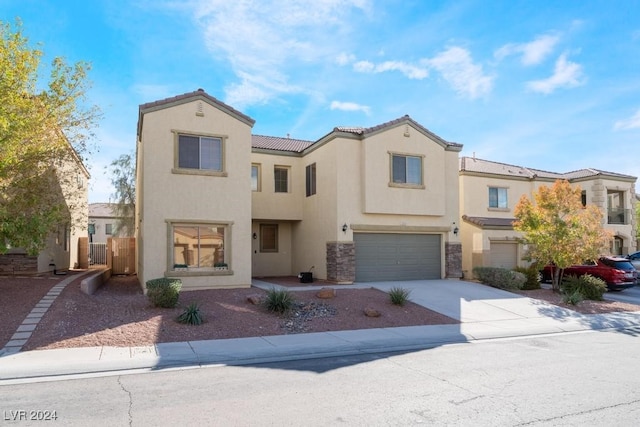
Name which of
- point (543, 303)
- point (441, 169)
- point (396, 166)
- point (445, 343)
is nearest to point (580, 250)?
point (543, 303)

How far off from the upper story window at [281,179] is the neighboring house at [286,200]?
5 cm

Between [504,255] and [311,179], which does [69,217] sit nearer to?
[311,179]

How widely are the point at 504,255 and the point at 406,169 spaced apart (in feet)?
26.6

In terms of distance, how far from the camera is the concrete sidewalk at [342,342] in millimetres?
8367

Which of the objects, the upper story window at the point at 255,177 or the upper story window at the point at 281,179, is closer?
the upper story window at the point at 255,177

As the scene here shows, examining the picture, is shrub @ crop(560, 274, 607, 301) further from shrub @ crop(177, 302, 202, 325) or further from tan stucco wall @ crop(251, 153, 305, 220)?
shrub @ crop(177, 302, 202, 325)

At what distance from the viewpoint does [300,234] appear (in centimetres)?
2186

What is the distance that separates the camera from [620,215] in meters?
30.2

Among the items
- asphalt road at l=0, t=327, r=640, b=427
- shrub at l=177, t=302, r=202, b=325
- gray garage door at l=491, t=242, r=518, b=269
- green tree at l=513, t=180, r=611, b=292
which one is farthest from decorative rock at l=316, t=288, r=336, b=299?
gray garage door at l=491, t=242, r=518, b=269

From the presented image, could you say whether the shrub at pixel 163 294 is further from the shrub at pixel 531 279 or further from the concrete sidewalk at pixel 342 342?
the shrub at pixel 531 279

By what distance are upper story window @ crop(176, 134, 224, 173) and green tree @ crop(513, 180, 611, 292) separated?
11932 mm

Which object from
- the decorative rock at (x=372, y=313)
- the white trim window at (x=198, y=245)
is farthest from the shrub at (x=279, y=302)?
the white trim window at (x=198, y=245)

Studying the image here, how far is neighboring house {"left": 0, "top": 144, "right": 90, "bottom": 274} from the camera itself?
588 inches

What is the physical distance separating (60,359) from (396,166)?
14472mm
